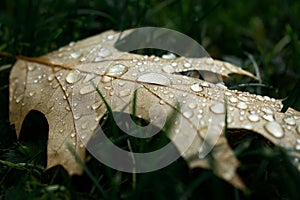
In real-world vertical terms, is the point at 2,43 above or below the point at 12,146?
above

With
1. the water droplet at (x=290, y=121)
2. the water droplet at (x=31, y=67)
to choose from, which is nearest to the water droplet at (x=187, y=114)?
the water droplet at (x=290, y=121)

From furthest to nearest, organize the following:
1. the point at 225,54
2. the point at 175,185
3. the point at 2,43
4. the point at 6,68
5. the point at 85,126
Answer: the point at 225,54
the point at 2,43
the point at 6,68
the point at 85,126
the point at 175,185

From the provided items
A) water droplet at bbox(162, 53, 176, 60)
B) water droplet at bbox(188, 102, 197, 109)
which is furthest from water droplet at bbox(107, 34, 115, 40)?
water droplet at bbox(188, 102, 197, 109)

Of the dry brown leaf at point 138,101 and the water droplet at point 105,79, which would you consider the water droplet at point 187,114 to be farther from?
the water droplet at point 105,79

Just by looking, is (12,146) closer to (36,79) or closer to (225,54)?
(36,79)

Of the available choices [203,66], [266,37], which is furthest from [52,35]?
[266,37]

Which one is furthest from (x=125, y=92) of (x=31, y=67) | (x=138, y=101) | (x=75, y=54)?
(x=31, y=67)
